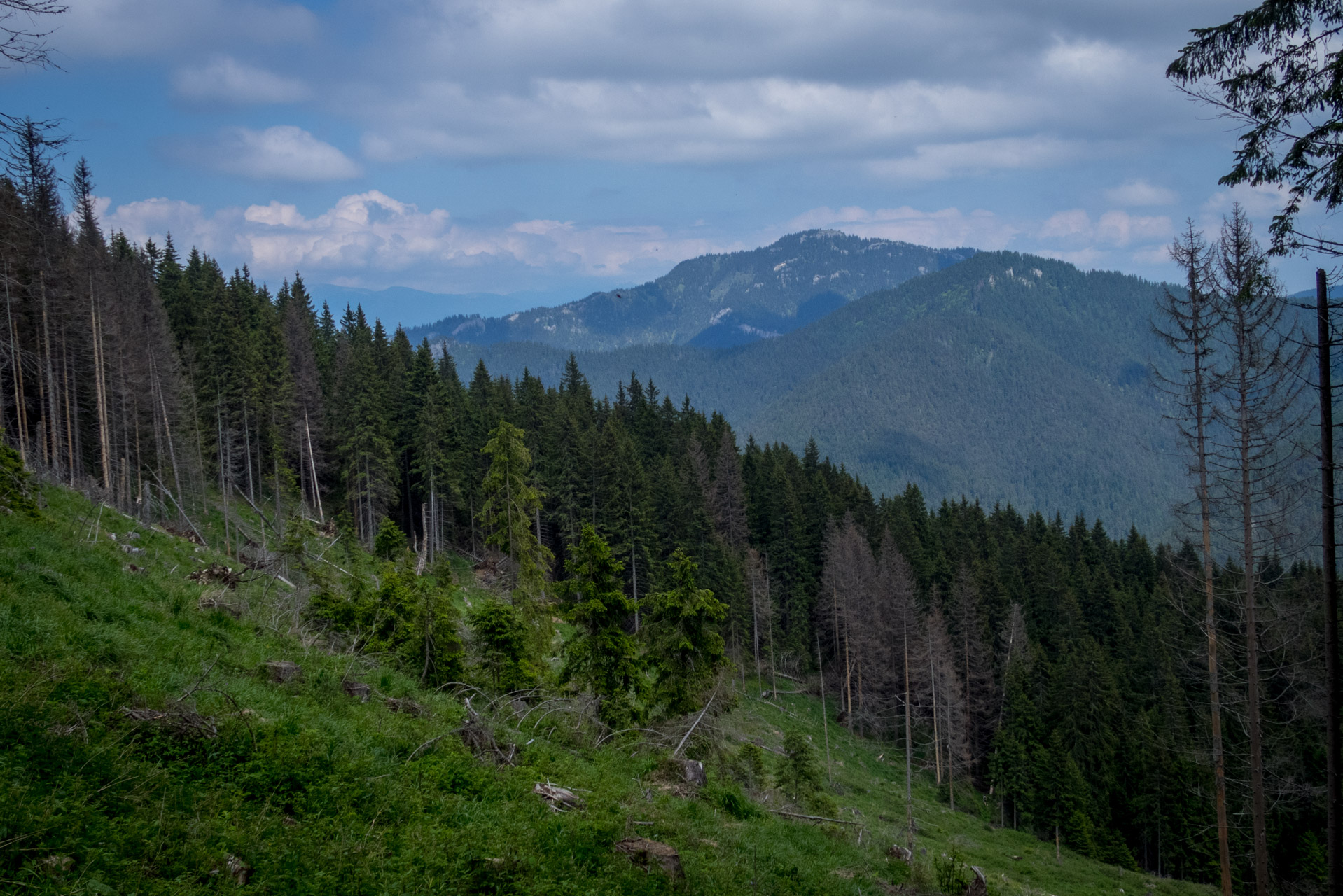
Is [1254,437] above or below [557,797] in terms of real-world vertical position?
above

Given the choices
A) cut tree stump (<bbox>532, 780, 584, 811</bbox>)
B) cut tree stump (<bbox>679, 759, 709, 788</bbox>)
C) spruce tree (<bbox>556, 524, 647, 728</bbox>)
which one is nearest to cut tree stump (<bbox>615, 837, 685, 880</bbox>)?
cut tree stump (<bbox>532, 780, 584, 811</bbox>)

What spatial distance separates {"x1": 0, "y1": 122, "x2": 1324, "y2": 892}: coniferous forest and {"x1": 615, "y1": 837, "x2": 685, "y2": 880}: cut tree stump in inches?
351

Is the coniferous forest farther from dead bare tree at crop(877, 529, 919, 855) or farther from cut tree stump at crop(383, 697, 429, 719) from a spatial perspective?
cut tree stump at crop(383, 697, 429, 719)

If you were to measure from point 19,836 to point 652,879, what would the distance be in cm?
562

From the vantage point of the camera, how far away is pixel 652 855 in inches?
328

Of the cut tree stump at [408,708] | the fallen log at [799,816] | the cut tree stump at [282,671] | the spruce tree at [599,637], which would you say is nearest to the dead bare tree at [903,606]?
the spruce tree at [599,637]

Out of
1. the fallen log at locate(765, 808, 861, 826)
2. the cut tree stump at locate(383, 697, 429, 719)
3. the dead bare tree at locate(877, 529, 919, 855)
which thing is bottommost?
the dead bare tree at locate(877, 529, 919, 855)

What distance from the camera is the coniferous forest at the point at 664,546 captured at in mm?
26656

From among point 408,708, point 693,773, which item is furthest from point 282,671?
point 693,773

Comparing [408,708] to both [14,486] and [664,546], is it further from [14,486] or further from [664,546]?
[664,546]

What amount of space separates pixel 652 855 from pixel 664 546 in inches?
1812

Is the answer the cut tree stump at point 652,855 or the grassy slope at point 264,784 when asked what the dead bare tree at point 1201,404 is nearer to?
the grassy slope at point 264,784

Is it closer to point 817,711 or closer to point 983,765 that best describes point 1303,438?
point 817,711

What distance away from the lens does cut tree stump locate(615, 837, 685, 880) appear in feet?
26.9
